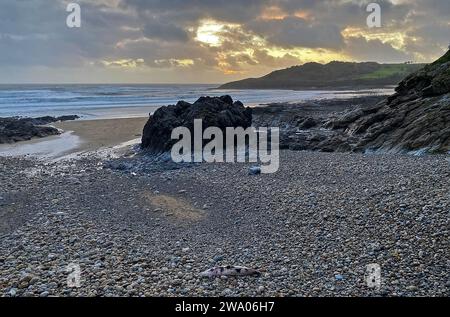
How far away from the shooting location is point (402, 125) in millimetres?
22391

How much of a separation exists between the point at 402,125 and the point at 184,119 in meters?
13.5

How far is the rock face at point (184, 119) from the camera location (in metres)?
26.5

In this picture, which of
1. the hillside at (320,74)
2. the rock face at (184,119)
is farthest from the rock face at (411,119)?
the hillside at (320,74)

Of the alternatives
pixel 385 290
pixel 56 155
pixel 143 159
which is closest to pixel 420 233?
pixel 385 290

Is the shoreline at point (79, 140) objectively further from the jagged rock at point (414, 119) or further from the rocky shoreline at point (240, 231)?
the jagged rock at point (414, 119)

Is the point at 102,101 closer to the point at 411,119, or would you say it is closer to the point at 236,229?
the point at 411,119

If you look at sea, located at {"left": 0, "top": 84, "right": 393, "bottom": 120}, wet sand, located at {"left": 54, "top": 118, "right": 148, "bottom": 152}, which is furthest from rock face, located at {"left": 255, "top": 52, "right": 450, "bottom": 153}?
sea, located at {"left": 0, "top": 84, "right": 393, "bottom": 120}

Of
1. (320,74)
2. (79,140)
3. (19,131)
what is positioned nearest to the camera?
(79,140)

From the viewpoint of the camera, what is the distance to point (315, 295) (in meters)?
7.54

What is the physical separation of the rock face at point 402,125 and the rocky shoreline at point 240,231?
8.44 ft

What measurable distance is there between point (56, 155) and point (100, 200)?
12598 millimetres

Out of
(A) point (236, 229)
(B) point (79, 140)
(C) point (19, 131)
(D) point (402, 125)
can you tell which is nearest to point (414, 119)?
(D) point (402, 125)

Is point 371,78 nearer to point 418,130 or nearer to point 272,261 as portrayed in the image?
point 418,130
